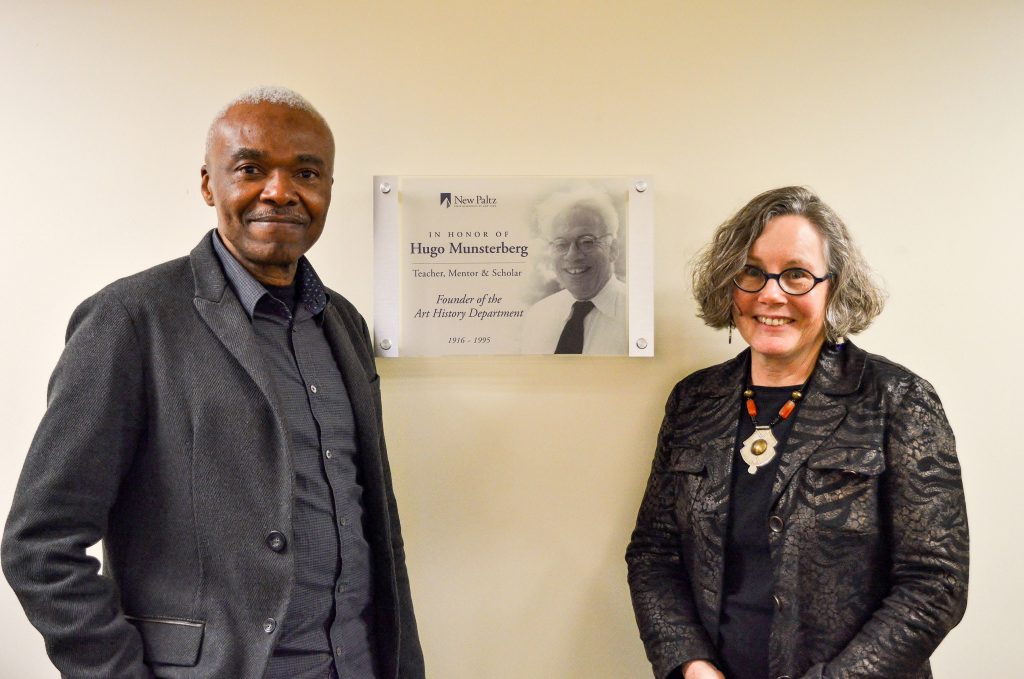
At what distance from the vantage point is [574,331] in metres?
1.71

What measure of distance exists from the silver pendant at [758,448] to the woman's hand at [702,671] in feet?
1.16

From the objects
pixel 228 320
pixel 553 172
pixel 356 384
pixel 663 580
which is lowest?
pixel 663 580

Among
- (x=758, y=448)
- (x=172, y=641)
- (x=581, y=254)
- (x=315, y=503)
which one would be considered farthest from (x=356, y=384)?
(x=758, y=448)

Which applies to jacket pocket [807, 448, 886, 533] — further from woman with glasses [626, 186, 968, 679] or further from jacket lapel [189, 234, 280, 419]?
jacket lapel [189, 234, 280, 419]

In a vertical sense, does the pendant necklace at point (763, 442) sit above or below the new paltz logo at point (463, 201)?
below

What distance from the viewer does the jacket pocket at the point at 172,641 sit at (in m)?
1.10

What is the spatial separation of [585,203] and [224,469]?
953mm

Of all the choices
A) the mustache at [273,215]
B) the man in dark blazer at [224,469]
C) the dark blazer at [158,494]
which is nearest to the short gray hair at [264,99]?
the man in dark blazer at [224,469]

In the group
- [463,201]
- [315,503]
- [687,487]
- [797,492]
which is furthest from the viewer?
[463,201]

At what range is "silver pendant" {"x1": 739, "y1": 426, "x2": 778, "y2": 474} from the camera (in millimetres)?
1400

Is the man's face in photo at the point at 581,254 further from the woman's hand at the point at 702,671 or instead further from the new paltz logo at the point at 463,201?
the woman's hand at the point at 702,671

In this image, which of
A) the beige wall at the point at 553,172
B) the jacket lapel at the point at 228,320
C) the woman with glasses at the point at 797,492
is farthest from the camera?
the beige wall at the point at 553,172

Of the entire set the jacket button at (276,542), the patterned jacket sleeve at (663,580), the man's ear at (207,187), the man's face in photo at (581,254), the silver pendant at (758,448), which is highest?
the man's ear at (207,187)

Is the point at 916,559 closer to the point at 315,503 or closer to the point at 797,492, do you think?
the point at 797,492
